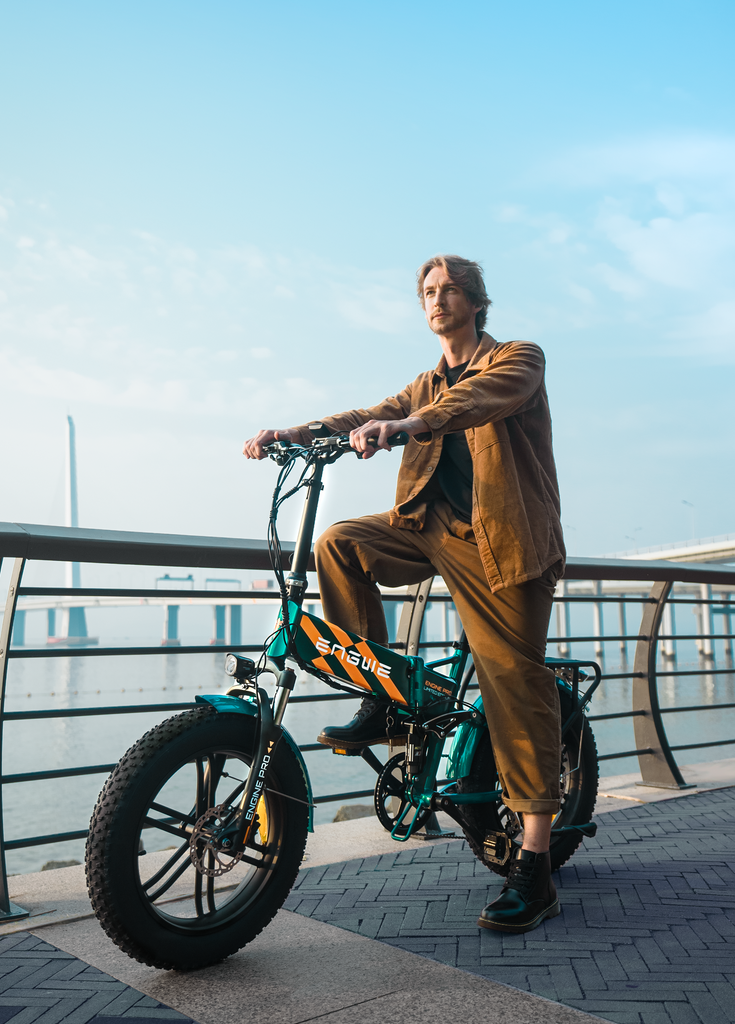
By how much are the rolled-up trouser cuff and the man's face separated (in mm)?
1499

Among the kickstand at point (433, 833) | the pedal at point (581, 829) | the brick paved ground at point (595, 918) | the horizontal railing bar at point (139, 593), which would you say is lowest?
the kickstand at point (433, 833)

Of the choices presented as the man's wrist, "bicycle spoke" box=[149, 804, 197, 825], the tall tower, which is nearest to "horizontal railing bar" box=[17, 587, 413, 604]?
"bicycle spoke" box=[149, 804, 197, 825]

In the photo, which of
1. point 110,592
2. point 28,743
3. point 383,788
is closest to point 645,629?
point 383,788

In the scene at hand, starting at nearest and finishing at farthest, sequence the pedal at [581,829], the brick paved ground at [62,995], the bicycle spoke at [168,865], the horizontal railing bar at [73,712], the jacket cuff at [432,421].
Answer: the brick paved ground at [62,995] < the bicycle spoke at [168,865] < the jacket cuff at [432,421] < the horizontal railing bar at [73,712] < the pedal at [581,829]

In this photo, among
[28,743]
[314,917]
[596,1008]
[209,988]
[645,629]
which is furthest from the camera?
[28,743]

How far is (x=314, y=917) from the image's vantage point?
8.32 ft

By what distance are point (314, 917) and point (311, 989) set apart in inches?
20.2

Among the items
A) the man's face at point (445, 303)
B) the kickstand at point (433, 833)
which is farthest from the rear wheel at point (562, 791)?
the man's face at point (445, 303)

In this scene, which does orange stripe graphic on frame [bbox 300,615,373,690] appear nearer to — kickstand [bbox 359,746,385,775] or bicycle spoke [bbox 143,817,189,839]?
kickstand [bbox 359,746,385,775]

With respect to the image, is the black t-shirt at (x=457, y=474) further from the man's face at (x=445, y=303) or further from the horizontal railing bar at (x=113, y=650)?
the horizontal railing bar at (x=113, y=650)

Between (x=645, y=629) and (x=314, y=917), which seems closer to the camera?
(x=314, y=917)

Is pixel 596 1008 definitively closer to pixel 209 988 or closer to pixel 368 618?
pixel 209 988

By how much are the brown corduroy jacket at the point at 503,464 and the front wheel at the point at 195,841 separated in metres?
0.86

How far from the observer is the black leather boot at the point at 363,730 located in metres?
2.42
